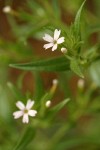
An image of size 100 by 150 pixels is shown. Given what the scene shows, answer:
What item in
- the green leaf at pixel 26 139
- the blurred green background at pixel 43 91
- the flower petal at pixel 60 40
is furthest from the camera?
the blurred green background at pixel 43 91

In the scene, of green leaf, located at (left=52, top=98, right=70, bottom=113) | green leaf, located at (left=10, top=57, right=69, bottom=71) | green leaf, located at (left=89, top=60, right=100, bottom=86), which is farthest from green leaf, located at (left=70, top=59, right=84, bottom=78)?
green leaf, located at (left=89, top=60, right=100, bottom=86)

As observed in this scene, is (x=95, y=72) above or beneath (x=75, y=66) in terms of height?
above

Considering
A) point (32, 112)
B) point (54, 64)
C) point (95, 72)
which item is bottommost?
point (32, 112)

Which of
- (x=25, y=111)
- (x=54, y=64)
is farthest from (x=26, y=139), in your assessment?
(x=54, y=64)

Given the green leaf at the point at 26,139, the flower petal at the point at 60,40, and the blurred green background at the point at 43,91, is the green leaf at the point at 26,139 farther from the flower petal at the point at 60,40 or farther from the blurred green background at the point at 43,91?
the flower petal at the point at 60,40

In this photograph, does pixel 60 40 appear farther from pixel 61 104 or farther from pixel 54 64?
pixel 61 104

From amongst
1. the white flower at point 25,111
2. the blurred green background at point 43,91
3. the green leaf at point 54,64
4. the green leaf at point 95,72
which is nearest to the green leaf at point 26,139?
the blurred green background at point 43,91

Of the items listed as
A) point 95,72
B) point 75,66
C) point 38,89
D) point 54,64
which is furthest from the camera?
point 95,72

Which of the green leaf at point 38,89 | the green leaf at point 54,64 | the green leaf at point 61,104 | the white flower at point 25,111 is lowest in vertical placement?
the white flower at point 25,111
